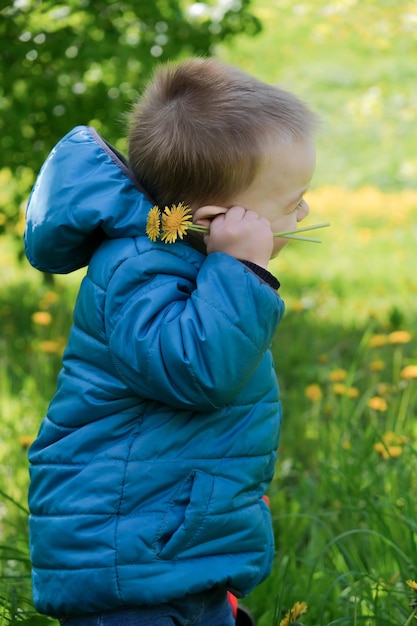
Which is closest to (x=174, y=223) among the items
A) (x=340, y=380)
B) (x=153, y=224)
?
(x=153, y=224)

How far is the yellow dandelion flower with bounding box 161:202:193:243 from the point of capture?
55.3 inches

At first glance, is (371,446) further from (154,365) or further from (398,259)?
(398,259)

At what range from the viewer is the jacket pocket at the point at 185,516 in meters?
1.43

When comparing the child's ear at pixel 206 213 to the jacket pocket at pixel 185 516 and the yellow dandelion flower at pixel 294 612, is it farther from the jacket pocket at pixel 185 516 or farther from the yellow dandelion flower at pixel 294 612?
the yellow dandelion flower at pixel 294 612

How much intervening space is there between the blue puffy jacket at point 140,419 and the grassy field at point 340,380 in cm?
19

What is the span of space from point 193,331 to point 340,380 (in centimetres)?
185

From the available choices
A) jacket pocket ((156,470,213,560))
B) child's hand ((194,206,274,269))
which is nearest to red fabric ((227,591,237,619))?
jacket pocket ((156,470,213,560))

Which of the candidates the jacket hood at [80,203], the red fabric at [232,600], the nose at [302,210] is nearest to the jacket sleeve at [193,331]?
the jacket hood at [80,203]

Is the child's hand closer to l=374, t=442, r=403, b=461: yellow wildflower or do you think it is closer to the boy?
the boy

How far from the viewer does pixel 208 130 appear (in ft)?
4.70

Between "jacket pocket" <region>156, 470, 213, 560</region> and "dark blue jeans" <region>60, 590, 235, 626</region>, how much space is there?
0.35 ft

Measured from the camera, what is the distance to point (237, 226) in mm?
1433

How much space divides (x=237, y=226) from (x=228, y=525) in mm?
487

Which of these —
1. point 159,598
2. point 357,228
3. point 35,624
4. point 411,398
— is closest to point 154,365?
point 159,598
